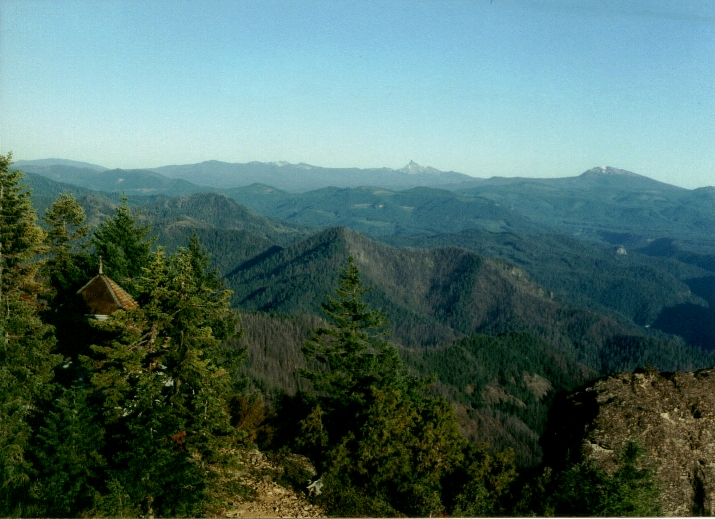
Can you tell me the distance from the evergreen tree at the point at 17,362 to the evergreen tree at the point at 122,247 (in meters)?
Answer: 8.26

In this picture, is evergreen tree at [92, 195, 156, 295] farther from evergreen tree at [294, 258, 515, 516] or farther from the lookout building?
evergreen tree at [294, 258, 515, 516]

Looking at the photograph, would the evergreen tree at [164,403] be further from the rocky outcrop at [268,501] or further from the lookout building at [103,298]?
the lookout building at [103,298]

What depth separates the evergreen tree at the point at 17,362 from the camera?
1769 centimetres

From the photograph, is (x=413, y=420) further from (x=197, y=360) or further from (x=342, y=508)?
(x=197, y=360)

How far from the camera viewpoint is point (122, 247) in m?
41.2

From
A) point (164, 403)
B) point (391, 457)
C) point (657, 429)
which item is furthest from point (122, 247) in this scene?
point (657, 429)

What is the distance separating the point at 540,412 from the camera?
486ft

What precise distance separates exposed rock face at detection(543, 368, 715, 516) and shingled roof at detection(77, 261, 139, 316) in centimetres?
2528

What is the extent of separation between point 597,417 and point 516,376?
512ft

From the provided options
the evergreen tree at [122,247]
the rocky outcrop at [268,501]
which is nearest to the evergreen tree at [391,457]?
the rocky outcrop at [268,501]

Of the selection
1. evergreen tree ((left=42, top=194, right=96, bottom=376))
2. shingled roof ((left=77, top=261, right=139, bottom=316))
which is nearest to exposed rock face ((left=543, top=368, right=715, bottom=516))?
evergreen tree ((left=42, top=194, right=96, bottom=376))

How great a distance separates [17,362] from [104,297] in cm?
1313

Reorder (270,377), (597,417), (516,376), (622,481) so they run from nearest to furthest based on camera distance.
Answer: (622,481), (597,417), (270,377), (516,376)

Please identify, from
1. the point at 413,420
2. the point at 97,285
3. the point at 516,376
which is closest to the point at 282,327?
the point at 516,376
